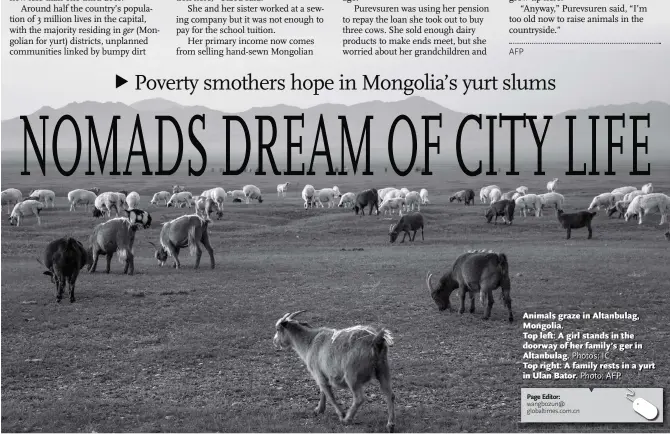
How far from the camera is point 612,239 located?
1222 inches

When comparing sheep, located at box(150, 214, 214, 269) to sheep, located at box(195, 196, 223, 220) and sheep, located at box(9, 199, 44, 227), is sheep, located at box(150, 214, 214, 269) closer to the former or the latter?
sheep, located at box(195, 196, 223, 220)

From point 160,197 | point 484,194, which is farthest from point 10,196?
point 484,194

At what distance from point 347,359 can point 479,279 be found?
6.62 metres

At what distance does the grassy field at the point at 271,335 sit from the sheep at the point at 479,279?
384 millimetres

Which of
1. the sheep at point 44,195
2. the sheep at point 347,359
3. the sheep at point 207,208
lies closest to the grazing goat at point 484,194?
the sheep at point 207,208

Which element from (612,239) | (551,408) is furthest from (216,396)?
(612,239)

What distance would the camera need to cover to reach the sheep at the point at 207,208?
38.3 meters

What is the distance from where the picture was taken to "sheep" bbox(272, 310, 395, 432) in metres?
8.43

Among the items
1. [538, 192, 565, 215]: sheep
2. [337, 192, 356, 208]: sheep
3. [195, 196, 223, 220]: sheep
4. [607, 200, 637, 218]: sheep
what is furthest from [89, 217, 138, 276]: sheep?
[337, 192, 356, 208]: sheep

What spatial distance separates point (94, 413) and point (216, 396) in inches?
69.0

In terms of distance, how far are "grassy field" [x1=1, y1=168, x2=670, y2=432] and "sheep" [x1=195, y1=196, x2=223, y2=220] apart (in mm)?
9625

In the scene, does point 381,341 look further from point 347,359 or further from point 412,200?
point 412,200

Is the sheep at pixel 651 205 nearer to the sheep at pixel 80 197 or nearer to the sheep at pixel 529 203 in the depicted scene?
the sheep at pixel 529 203

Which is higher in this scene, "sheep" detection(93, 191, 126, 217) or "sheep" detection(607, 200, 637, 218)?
"sheep" detection(93, 191, 126, 217)
